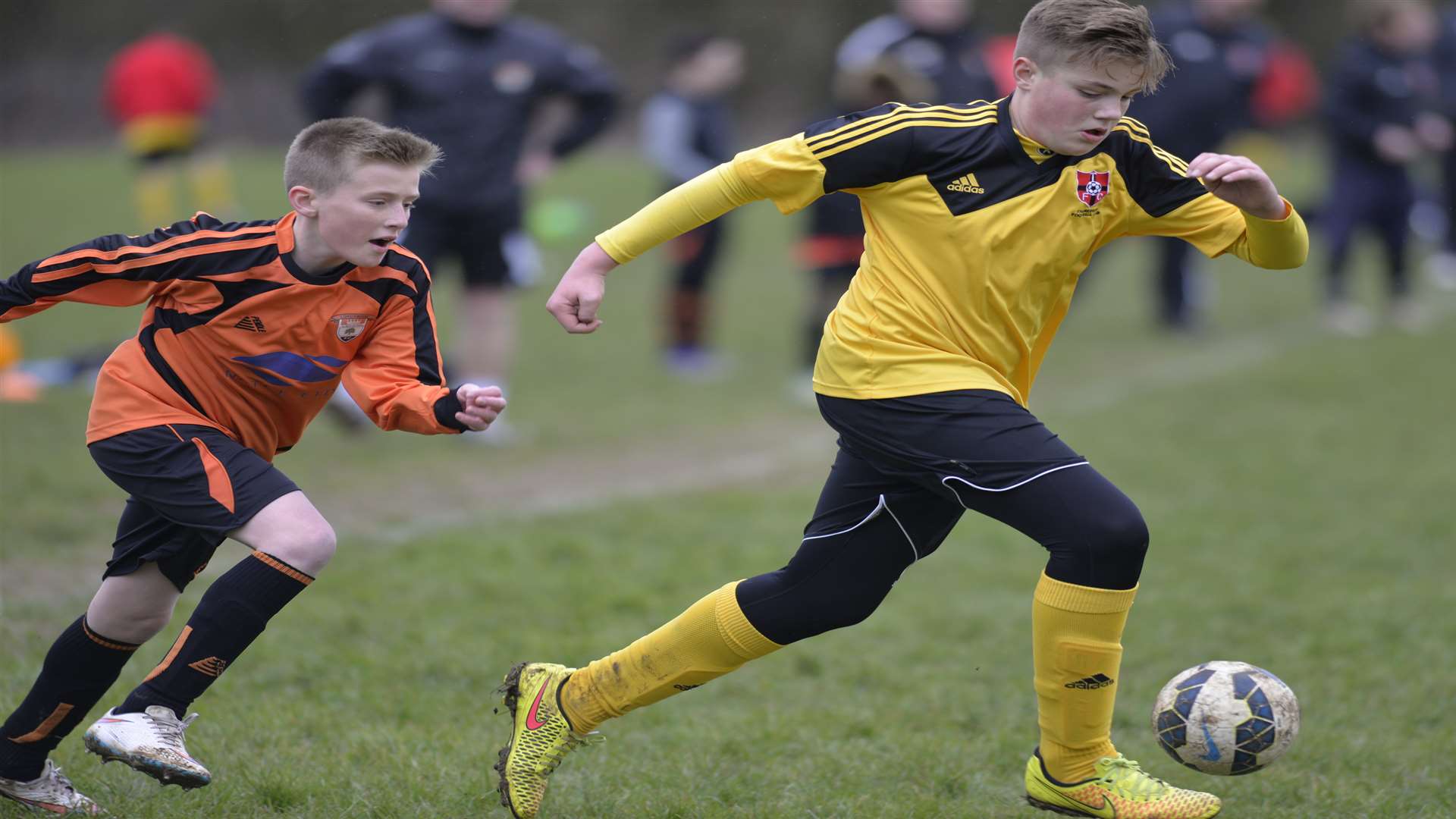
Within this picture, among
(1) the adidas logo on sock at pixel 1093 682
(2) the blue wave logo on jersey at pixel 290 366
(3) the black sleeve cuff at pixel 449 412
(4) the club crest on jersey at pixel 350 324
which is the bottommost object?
(1) the adidas logo on sock at pixel 1093 682

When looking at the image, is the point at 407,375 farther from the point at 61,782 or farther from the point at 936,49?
the point at 936,49

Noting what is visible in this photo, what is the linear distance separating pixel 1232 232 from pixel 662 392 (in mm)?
6439

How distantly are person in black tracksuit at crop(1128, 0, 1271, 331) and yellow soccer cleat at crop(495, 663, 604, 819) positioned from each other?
7.59 metres

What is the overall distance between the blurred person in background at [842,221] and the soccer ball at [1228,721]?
4.96 meters

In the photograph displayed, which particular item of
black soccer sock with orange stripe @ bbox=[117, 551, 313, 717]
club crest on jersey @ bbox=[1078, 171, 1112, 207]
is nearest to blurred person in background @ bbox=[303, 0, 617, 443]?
black soccer sock with orange stripe @ bbox=[117, 551, 313, 717]

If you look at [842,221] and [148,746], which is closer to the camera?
[148,746]

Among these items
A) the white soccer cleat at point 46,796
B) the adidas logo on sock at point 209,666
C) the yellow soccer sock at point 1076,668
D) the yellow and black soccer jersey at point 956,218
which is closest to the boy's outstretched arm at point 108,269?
the adidas logo on sock at point 209,666

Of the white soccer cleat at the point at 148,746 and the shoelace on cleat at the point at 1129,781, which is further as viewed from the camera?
the shoelace on cleat at the point at 1129,781

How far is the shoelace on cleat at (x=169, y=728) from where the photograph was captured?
306 cm

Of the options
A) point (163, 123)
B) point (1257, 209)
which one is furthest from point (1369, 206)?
point (163, 123)

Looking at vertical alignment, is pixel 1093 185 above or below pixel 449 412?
above

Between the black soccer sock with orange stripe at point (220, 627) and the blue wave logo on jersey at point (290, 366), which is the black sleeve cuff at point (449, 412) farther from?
the black soccer sock with orange stripe at point (220, 627)

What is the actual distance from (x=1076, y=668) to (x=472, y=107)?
5.14 m

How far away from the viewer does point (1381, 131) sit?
36.4ft
